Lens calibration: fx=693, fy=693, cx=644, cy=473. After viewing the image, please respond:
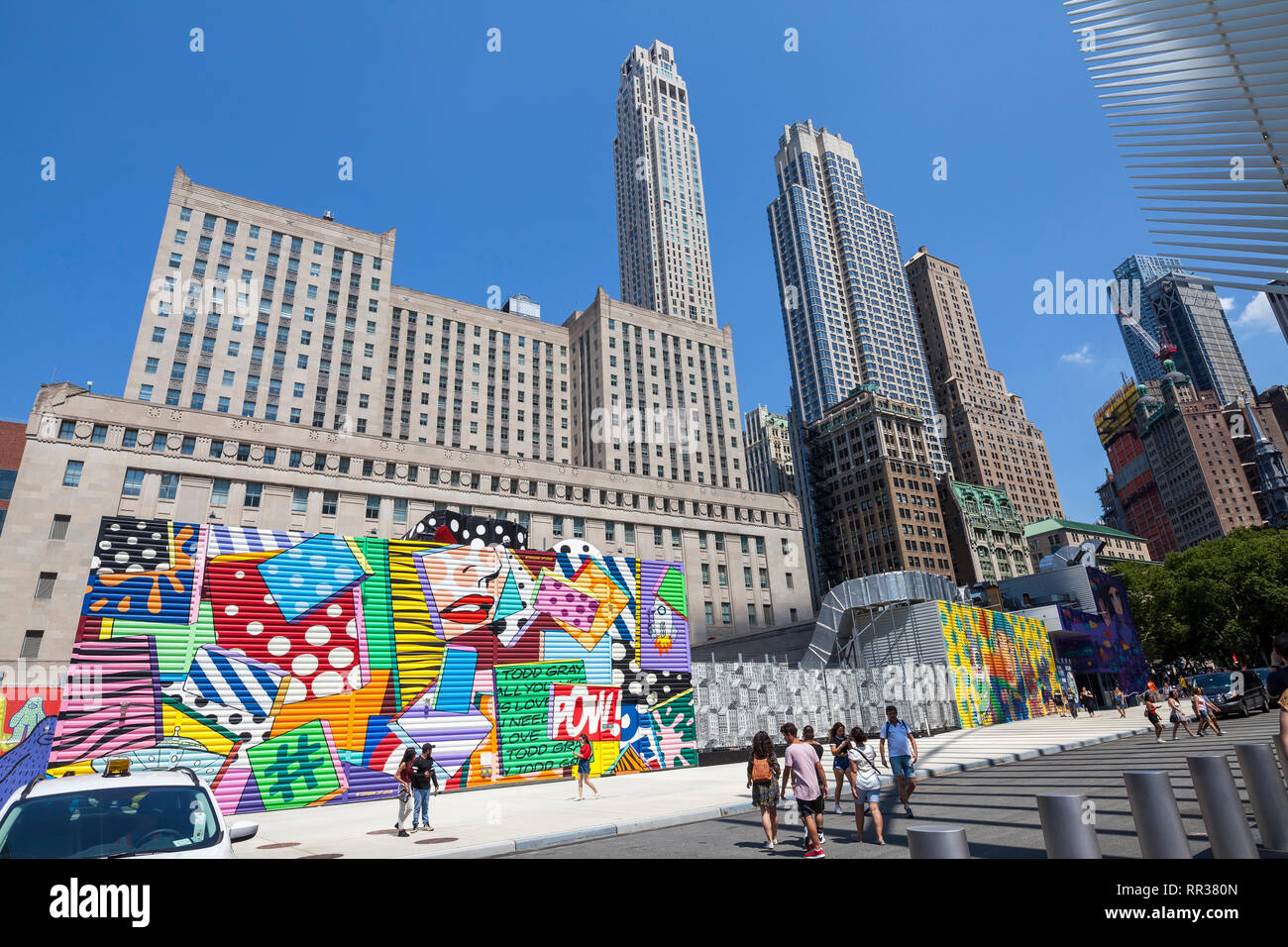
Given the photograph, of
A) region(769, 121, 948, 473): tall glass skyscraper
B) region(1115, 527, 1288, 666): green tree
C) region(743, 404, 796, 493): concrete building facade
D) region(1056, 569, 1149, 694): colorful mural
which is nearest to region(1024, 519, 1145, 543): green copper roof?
region(769, 121, 948, 473): tall glass skyscraper

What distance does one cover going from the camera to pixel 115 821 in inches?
241

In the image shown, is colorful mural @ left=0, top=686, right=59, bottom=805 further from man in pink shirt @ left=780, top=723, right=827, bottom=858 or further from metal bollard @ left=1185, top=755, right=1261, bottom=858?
metal bollard @ left=1185, top=755, right=1261, bottom=858

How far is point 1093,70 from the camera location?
243 inches

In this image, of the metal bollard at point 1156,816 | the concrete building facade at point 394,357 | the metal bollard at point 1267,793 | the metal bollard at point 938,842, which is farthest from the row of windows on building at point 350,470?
the metal bollard at point 938,842

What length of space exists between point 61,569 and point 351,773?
3537cm

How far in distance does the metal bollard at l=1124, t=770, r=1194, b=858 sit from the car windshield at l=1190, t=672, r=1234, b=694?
27.3 metres

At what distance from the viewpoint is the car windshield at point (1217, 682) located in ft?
90.0

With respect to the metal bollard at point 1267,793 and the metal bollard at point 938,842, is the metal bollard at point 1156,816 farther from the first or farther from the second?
the metal bollard at point 938,842

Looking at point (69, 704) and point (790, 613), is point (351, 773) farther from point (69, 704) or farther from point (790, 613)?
point (790, 613)

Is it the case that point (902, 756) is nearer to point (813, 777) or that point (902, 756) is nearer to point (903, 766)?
point (903, 766)

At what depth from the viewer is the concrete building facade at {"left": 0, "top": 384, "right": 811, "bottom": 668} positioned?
42625mm

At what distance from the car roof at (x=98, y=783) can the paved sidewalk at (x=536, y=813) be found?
4.84 m

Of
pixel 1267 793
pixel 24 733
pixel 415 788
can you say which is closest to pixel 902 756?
pixel 1267 793
